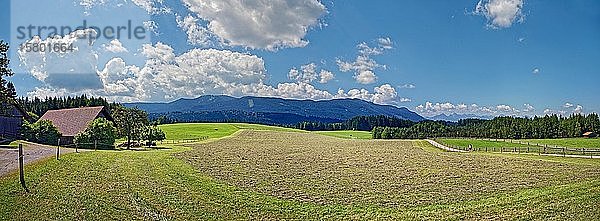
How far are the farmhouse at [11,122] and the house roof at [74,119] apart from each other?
20.9 ft

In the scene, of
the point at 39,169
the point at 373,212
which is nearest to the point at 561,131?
the point at 373,212

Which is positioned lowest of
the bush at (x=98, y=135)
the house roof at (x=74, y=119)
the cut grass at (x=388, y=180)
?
the cut grass at (x=388, y=180)

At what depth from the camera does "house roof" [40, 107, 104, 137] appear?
67.5 m

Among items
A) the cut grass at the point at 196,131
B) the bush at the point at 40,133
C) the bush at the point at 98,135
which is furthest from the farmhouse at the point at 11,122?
the cut grass at the point at 196,131

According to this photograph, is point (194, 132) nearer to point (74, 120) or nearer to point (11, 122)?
point (74, 120)

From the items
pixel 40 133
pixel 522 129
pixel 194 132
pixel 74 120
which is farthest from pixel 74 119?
pixel 522 129

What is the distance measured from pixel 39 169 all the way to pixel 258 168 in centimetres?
1838

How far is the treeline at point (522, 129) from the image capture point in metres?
133

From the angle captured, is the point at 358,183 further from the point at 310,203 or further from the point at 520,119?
the point at 520,119

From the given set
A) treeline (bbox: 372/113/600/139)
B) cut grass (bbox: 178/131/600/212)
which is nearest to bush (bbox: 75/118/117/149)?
cut grass (bbox: 178/131/600/212)

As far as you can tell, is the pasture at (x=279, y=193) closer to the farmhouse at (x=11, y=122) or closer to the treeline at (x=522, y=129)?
the farmhouse at (x=11, y=122)

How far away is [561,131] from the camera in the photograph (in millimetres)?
135250

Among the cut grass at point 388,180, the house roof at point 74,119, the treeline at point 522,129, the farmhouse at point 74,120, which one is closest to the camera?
the cut grass at point 388,180

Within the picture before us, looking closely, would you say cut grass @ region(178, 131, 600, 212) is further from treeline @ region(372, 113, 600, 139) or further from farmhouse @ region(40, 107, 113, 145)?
treeline @ region(372, 113, 600, 139)
